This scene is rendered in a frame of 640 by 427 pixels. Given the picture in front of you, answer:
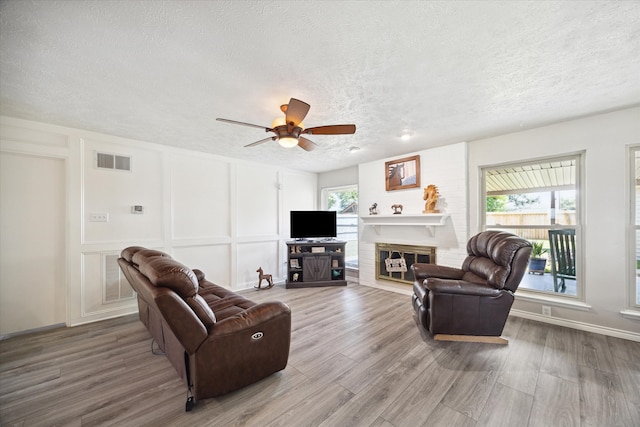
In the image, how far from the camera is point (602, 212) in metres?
2.81

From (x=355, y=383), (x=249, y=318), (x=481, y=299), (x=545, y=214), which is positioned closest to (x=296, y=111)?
(x=249, y=318)

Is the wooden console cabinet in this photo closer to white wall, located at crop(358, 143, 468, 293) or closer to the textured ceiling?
white wall, located at crop(358, 143, 468, 293)

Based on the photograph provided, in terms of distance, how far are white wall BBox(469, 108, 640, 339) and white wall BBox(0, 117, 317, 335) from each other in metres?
4.90

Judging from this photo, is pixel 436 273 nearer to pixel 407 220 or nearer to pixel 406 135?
pixel 407 220

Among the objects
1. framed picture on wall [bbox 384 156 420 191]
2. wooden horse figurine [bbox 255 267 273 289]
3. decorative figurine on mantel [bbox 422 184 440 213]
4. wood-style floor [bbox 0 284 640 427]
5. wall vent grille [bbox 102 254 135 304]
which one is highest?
framed picture on wall [bbox 384 156 420 191]

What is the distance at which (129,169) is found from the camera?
361cm

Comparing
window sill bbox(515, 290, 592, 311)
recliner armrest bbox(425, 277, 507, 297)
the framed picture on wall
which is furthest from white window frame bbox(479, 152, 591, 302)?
the framed picture on wall

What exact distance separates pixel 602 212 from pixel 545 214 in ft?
1.72

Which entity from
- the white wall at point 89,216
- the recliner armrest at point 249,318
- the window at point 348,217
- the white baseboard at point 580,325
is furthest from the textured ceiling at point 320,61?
the window at point 348,217

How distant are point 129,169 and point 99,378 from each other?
8.94ft

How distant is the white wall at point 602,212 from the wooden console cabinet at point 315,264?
10.3 feet

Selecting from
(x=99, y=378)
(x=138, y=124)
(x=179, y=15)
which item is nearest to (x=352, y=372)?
(x=99, y=378)

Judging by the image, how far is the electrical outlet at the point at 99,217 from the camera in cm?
331

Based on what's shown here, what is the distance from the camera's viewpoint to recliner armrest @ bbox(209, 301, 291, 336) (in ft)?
5.80
